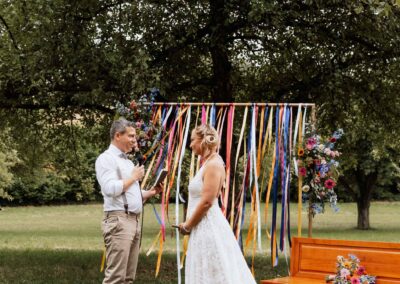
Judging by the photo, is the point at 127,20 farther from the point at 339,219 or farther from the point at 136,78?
the point at 339,219

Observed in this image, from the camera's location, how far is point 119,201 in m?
6.10

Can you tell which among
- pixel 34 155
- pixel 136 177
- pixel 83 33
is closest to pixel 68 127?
pixel 34 155

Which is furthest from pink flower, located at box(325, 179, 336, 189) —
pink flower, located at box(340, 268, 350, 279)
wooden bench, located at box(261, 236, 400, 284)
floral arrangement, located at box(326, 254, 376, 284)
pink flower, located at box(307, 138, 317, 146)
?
pink flower, located at box(340, 268, 350, 279)

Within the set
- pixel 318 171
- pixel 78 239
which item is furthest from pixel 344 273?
pixel 78 239

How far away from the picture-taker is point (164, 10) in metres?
11.5

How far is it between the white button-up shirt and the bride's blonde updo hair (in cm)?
67

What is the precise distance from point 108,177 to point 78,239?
1943 cm

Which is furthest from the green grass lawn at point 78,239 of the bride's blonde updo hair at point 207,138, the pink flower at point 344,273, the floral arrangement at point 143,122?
the bride's blonde updo hair at point 207,138

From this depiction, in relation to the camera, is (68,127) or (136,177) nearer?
(136,177)

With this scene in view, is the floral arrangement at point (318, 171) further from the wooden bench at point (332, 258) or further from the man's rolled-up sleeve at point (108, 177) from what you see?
the man's rolled-up sleeve at point (108, 177)

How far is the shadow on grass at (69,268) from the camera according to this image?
36.0 ft

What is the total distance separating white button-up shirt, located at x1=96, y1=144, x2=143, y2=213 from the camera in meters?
5.98

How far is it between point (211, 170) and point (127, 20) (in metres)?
5.69

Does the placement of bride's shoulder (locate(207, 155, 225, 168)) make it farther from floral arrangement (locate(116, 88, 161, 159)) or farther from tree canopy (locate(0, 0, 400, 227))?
tree canopy (locate(0, 0, 400, 227))
